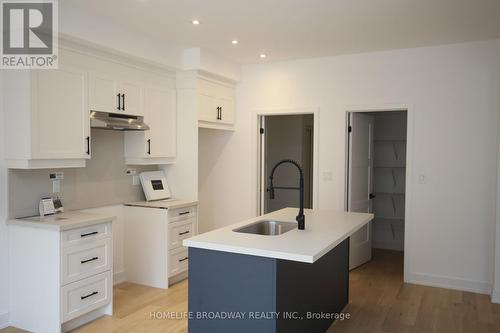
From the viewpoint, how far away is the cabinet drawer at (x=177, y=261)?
14.4ft

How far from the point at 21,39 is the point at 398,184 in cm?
527

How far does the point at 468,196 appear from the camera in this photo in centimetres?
433

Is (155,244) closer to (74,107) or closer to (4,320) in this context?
(4,320)

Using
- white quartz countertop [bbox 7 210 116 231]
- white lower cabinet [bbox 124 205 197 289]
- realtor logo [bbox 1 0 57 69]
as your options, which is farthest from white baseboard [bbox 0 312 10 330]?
realtor logo [bbox 1 0 57 69]

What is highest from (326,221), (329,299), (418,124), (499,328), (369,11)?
(369,11)

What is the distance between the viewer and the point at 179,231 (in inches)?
177

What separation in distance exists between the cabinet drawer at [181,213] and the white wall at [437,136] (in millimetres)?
1601

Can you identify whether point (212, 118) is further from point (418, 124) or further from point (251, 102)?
point (418, 124)

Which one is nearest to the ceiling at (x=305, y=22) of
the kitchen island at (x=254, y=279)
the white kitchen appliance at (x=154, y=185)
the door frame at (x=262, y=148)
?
the door frame at (x=262, y=148)

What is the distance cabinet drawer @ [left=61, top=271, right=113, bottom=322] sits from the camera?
3.15 metres

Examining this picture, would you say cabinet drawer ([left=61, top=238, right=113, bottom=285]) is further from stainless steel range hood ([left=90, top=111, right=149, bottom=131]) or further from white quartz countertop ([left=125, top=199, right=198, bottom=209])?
stainless steel range hood ([left=90, top=111, right=149, bottom=131])

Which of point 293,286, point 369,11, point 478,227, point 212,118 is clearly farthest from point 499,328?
point 212,118

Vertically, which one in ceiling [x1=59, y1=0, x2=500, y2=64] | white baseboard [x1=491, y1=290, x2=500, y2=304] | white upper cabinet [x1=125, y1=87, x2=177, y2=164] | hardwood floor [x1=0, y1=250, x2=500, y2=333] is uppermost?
ceiling [x1=59, y1=0, x2=500, y2=64]

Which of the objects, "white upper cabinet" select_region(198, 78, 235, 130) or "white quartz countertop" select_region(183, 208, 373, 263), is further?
"white upper cabinet" select_region(198, 78, 235, 130)
